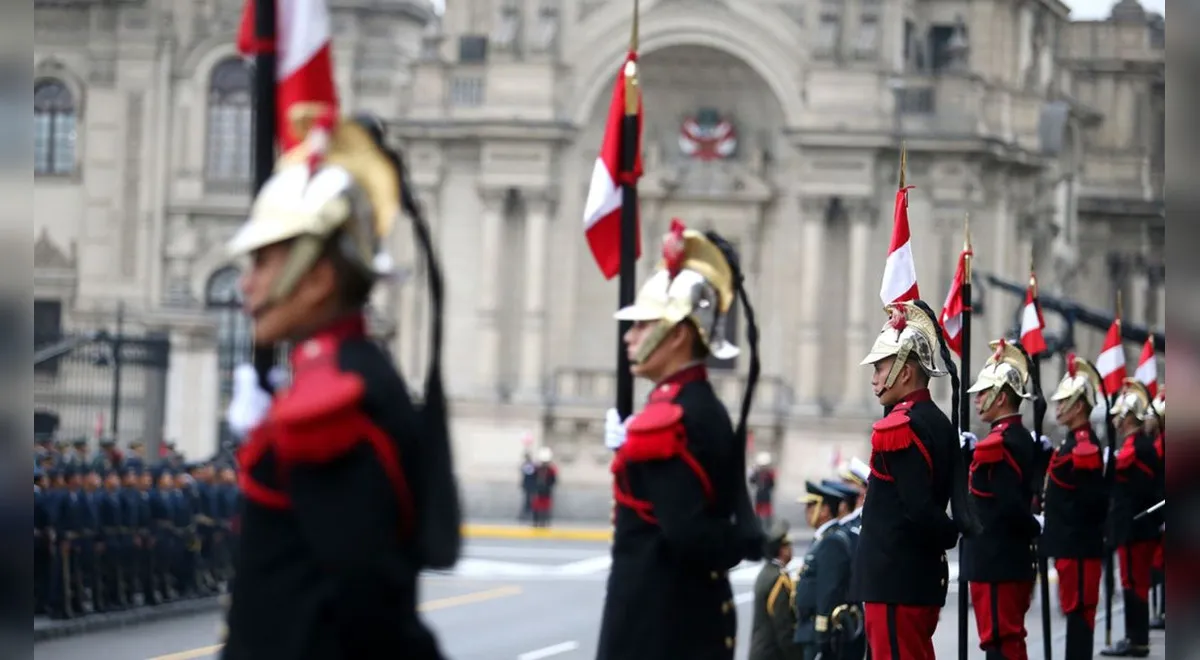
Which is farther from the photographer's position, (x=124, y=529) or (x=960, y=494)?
(x=124, y=529)

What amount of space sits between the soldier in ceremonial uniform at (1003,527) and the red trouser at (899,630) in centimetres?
232

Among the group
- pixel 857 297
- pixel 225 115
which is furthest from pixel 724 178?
pixel 225 115

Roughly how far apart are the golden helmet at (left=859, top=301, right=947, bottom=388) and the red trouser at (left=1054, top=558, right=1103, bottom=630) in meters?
5.00

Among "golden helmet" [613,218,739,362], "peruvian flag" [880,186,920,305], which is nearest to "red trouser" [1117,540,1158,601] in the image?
"peruvian flag" [880,186,920,305]

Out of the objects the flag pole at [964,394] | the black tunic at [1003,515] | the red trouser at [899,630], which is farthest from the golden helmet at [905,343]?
the black tunic at [1003,515]

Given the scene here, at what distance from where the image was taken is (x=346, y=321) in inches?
272

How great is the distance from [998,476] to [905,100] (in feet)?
120

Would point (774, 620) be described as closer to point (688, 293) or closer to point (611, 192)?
point (611, 192)

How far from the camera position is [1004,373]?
1598 centimetres

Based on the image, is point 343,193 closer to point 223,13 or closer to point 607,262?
point 607,262

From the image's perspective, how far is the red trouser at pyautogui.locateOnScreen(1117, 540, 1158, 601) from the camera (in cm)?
2091

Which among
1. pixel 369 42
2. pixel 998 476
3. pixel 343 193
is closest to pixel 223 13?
pixel 369 42

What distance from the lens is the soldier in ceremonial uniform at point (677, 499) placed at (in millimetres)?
9711

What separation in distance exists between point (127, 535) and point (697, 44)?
26672 millimetres
